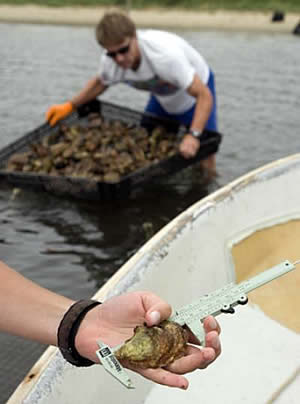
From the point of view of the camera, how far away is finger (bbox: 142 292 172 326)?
1628 mm

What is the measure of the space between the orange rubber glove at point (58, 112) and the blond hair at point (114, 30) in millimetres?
1626

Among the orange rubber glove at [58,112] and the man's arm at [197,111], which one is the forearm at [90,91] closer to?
the orange rubber glove at [58,112]

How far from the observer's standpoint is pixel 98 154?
A: 5992mm

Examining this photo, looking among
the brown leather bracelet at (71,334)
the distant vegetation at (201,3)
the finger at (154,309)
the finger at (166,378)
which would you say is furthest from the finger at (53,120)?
the distant vegetation at (201,3)

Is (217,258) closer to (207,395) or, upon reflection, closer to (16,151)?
(207,395)

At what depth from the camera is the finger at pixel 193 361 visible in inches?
62.2

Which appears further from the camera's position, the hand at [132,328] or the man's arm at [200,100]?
the man's arm at [200,100]

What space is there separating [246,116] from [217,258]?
24.8ft

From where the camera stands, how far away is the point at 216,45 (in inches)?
889

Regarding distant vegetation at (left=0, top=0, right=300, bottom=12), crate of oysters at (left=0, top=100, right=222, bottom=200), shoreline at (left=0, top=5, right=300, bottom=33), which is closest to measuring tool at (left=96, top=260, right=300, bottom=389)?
crate of oysters at (left=0, top=100, right=222, bottom=200)

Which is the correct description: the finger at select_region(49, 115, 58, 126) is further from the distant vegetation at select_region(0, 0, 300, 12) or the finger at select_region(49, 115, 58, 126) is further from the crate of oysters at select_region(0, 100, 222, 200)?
the distant vegetation at select_region(0, 0, 300, 12)

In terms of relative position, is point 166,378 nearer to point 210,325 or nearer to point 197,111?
point 210,325

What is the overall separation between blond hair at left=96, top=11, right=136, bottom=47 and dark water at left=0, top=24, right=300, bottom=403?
1.80m

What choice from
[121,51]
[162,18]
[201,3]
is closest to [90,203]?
[121,51]
